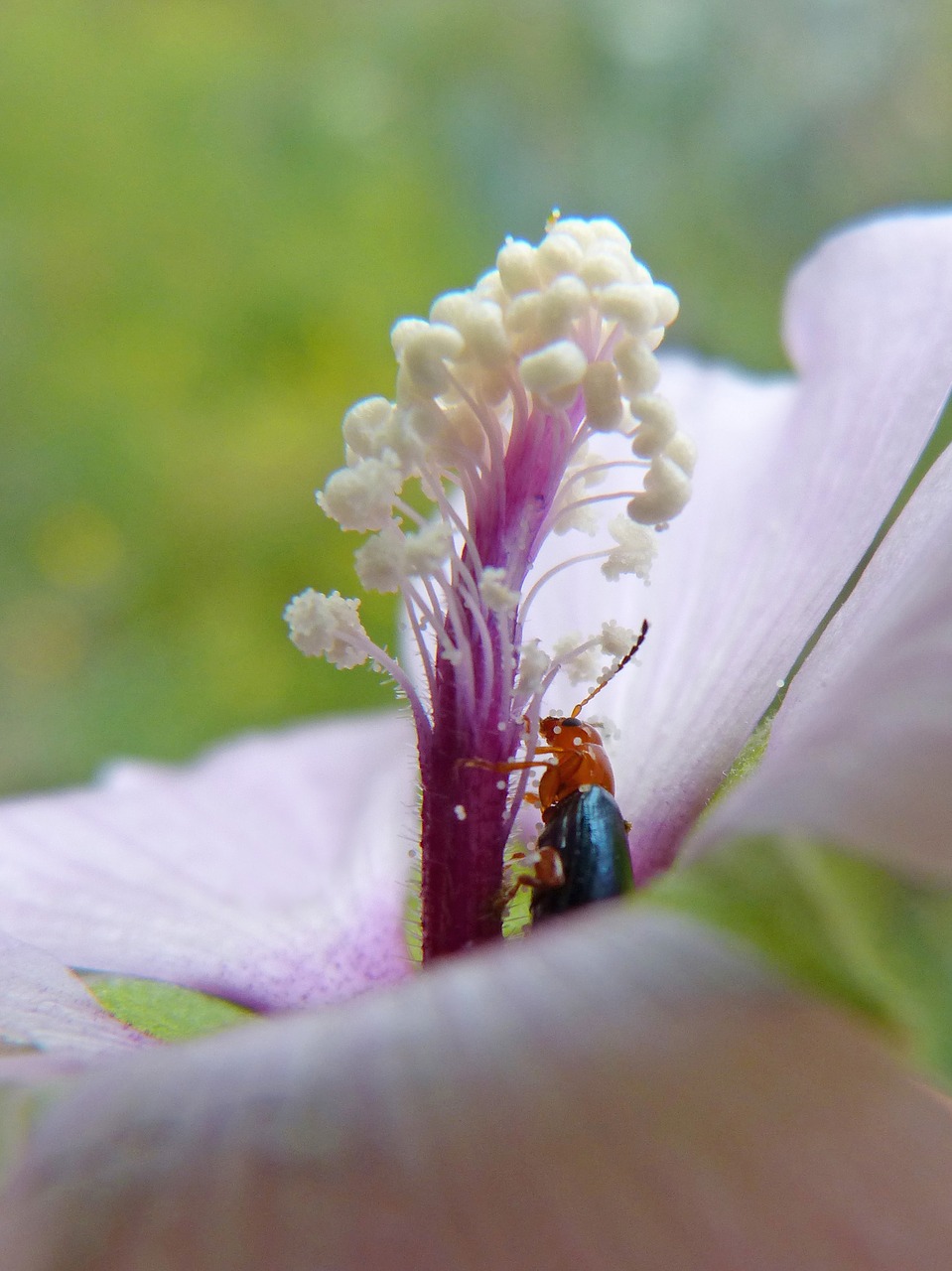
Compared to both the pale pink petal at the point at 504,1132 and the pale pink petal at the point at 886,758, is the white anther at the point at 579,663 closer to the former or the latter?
the pale pink petal at the point at 886,758

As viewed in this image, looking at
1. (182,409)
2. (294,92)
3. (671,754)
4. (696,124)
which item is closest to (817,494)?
(671,754)

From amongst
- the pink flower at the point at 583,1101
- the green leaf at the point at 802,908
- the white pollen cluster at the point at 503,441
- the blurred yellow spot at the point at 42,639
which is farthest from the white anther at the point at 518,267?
the blurred yellow spot at the point at 42,639

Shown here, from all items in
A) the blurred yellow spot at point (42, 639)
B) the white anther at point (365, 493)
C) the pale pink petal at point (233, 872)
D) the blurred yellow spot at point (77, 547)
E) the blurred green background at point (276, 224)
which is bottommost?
the pale pink petal at point (233, 872)

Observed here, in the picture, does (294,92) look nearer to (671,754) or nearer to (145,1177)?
(671,754)

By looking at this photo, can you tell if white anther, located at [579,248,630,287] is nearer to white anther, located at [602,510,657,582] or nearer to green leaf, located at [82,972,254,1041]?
white anther, located at [602,510,657,582]

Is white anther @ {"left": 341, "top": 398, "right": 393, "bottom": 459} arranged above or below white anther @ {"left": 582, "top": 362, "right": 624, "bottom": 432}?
above

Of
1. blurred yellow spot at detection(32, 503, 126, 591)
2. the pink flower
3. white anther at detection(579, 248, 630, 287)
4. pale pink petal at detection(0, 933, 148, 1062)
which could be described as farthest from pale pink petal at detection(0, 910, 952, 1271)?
blurred yellow spot at detection(32, 503, 126, 591)

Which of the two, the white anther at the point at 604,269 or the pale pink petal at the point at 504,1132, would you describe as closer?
the pale pink petal at the point at 504,1132
